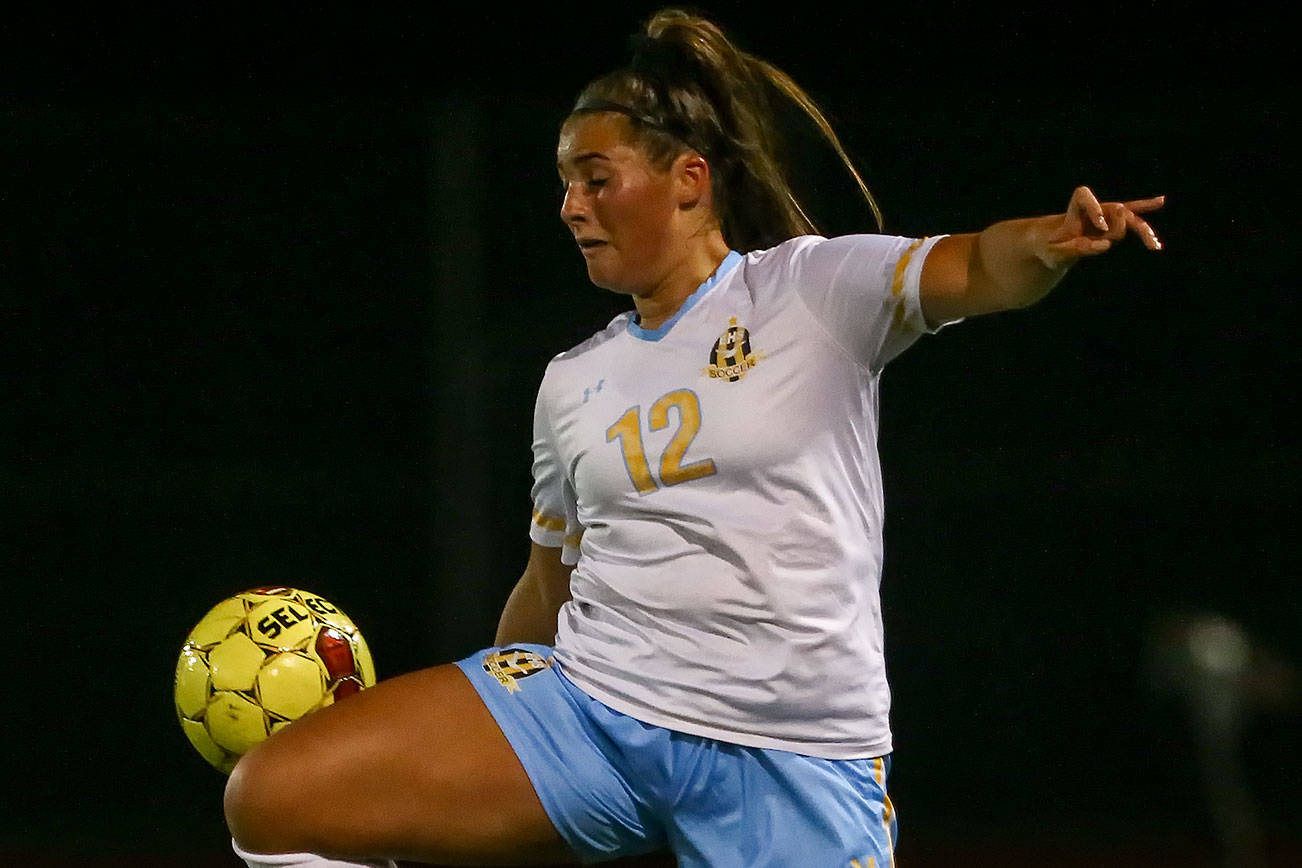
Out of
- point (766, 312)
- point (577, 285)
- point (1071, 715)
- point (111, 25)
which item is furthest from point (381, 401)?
point (766, 312)

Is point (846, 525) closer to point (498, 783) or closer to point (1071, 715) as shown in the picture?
point (498, 783)

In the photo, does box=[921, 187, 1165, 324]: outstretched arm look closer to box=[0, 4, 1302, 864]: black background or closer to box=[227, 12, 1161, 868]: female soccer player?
box=[227, 12, 1161, 868]: female soccer player

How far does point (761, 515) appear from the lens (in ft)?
6.64

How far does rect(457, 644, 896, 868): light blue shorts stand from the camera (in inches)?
78.6

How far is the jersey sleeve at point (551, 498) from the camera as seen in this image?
2354mm

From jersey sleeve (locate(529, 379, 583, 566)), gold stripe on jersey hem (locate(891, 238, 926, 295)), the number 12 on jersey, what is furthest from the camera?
jersey sleeve (locate(529, 379, 583, 566))

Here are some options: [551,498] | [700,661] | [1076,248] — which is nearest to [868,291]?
[1076,248]

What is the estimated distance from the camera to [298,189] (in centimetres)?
527

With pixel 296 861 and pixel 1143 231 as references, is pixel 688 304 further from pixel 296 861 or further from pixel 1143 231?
pixel 296 861

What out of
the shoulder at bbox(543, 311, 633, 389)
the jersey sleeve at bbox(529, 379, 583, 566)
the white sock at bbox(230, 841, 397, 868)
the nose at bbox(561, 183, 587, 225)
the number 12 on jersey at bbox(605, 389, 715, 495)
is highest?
the nose at bbox(561, 183, 587, 225)

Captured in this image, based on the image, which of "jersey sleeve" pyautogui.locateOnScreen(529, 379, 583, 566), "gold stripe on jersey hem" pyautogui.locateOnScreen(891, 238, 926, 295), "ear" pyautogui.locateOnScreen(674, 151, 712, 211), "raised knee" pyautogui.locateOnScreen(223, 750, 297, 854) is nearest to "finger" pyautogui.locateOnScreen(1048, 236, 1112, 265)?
"gold stripe on jersey hem" pyautogui.locateOnScreen(891, 238, 926, 295)

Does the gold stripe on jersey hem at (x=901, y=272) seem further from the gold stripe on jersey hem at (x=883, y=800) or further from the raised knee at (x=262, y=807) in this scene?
the raised knee at (x=262, y=807)

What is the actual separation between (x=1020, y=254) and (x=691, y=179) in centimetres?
65

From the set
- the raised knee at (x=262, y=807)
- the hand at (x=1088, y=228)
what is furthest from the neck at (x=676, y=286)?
the raised knee at (x=262, y=807)
